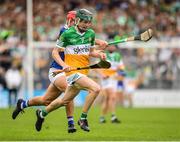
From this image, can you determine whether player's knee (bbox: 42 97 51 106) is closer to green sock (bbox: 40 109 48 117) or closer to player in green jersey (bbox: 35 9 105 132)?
green sock (bbox: 40 109 48 117)

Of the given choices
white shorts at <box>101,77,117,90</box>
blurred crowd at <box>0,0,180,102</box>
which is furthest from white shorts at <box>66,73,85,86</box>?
blurred crowd at <box>0,0,180,102</box>

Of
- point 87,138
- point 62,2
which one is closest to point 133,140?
point 87,138

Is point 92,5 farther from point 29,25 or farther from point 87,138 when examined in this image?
point 87,138

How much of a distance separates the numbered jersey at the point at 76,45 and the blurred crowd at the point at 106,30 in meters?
16.8

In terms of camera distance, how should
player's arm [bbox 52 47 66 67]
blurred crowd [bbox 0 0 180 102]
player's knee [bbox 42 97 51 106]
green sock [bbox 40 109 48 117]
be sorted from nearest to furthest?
player's arm [bbox 52 47 66 67] → green sock [bbox 40 109 48 117] → player's knee [bbox 42 97 51 106] → blurred crowd [bbox 0 0 180 102]

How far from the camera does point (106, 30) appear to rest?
3203 cm

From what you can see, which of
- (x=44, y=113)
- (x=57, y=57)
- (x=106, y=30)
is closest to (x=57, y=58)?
(x=57, y=57)

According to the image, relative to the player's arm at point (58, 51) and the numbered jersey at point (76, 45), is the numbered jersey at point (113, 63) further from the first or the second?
the player's arm at point (58, 51)

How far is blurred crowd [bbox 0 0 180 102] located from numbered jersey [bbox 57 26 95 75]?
55.2 feet

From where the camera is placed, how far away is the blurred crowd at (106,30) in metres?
32.0

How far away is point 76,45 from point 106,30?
1774 centimetres

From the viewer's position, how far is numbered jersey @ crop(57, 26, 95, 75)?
14.4 meters

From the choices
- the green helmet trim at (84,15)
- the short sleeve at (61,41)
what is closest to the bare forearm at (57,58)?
the short sleeve at (61,41)

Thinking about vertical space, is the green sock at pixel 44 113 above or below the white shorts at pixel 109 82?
below
